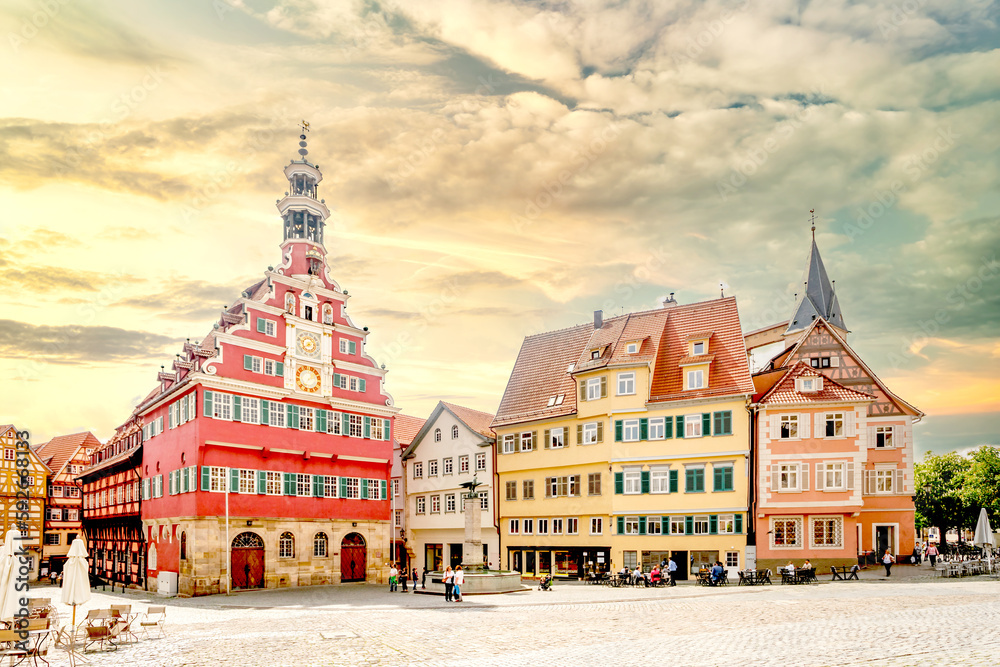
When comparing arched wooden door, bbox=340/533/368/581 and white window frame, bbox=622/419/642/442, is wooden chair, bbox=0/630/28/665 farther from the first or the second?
white window frame, bbox=622/419/642/442

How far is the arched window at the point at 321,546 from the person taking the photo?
165 ft

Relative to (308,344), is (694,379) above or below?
below

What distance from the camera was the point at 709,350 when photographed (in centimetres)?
4803

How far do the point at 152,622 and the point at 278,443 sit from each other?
2390 cm

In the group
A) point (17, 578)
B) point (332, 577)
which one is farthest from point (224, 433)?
point (17, 578)

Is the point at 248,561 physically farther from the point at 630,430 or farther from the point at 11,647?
the point at 11,647

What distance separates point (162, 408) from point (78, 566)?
29875mm

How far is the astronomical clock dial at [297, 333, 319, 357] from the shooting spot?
5119cm

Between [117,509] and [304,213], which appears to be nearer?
[304,213]

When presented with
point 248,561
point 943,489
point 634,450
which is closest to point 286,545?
point 248,561

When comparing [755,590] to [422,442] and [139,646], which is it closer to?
[139,646]

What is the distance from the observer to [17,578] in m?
17.8

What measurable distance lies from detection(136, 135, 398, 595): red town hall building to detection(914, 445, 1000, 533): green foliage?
50984 millimetres

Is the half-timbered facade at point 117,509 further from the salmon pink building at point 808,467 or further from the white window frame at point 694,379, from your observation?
the salmon pink building at point 808,467
